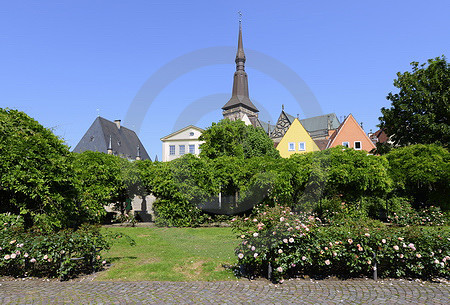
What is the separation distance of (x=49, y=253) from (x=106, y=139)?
47.5m

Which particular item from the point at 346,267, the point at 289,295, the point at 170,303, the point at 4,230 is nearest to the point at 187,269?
the point at 170,303

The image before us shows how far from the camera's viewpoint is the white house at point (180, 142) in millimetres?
48188

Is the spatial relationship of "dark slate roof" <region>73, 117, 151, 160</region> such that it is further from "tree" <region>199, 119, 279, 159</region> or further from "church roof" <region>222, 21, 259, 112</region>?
"church roof" <region>222, 21, 259, 112</region>

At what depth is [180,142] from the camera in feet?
159

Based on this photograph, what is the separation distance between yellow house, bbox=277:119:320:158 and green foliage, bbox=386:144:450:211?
2012 cm

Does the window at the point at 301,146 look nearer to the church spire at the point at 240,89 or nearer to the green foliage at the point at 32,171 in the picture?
the green foliage at the point at 32,171

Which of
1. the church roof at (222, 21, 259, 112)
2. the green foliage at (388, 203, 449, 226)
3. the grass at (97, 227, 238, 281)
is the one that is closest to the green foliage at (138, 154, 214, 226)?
the grass at (97, 227, 238, 281)

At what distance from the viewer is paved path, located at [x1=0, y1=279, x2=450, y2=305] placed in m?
5.57

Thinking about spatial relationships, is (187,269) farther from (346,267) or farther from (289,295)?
(346,267)

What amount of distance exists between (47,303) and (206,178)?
13.2m

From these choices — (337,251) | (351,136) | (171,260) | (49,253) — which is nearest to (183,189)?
(171,260)

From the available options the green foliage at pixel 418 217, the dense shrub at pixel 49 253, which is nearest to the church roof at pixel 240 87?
the green foliage at pixel 418 217

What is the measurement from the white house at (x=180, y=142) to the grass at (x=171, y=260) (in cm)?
3611

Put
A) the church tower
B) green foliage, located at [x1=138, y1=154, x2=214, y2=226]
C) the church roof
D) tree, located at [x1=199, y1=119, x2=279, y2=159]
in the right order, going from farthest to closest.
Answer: the church roof → the church tower → tree, located at [x1=199, y1=119, x2=279, y2=159] → green foliage, located at [x1=138, y1=154, x2=214, y2=226]
